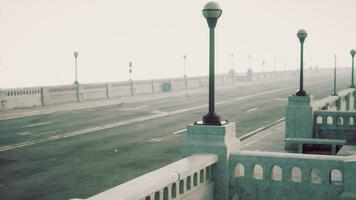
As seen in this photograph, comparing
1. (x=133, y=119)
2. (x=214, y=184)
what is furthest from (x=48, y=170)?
(x=133, y=119)

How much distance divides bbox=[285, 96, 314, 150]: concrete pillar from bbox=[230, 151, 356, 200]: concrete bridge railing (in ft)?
26.6

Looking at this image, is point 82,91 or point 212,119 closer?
point 212,119

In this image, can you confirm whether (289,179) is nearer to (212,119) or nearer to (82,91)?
(212,119)

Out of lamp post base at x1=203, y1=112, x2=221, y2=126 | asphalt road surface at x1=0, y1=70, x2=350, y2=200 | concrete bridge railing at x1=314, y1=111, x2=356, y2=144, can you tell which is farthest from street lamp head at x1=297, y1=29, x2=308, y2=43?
lamp post base at x1=203, y1=112, x2=221, y2=126

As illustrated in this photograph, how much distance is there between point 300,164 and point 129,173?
6758mm

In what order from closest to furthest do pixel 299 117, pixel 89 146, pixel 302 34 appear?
pixel 299 117, pixel 302 34, pixel 89 146

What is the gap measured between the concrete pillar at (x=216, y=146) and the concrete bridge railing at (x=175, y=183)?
13 cm

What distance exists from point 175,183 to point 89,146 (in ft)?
39.8

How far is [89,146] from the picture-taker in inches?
749

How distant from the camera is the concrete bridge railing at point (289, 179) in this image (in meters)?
8.41

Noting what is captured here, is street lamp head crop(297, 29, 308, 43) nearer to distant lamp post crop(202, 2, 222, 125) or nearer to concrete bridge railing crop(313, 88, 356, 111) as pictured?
concrete bridge railing crop(313, 88, 356, 111)

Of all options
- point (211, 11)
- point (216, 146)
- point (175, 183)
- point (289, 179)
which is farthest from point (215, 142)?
point (211, 11)

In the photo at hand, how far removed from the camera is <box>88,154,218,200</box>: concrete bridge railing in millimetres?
6206

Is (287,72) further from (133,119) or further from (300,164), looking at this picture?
(300,164)
